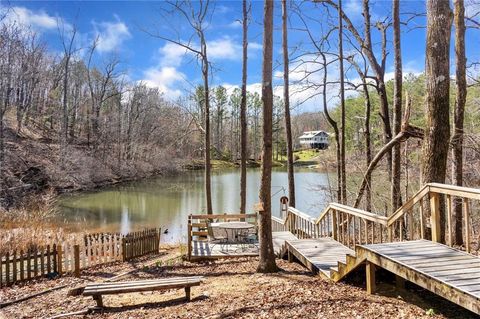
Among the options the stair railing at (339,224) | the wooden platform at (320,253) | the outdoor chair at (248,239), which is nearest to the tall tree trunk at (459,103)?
the stair railing at (339,224)

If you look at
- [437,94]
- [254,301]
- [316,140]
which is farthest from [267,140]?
[316,140]

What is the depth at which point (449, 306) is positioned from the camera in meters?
4.11

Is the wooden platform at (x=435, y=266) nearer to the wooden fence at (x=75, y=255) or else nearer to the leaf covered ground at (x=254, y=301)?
the leaf covered ground at (x=254, y=301)

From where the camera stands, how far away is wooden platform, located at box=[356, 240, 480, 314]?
3229 millimetres

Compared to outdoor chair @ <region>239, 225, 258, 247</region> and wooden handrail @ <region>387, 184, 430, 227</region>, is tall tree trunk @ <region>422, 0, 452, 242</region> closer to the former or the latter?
wooden handrail @ <region>387, 184, 430, 227</region>

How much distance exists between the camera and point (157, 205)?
23375 mm

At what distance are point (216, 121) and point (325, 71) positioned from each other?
48992 millimetres

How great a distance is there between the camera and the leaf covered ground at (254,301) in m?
4.07

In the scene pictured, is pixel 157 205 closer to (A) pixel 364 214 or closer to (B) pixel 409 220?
(A) pixel 364 214

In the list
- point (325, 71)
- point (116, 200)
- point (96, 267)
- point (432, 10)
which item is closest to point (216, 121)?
point (116, 200)

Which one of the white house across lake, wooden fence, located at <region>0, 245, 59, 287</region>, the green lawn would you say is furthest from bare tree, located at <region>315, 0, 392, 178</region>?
the white house across lake

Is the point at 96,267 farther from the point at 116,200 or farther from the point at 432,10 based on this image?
the point at 116,200

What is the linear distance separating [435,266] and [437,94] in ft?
9.30

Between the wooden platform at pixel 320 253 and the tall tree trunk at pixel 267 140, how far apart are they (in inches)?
24.5
